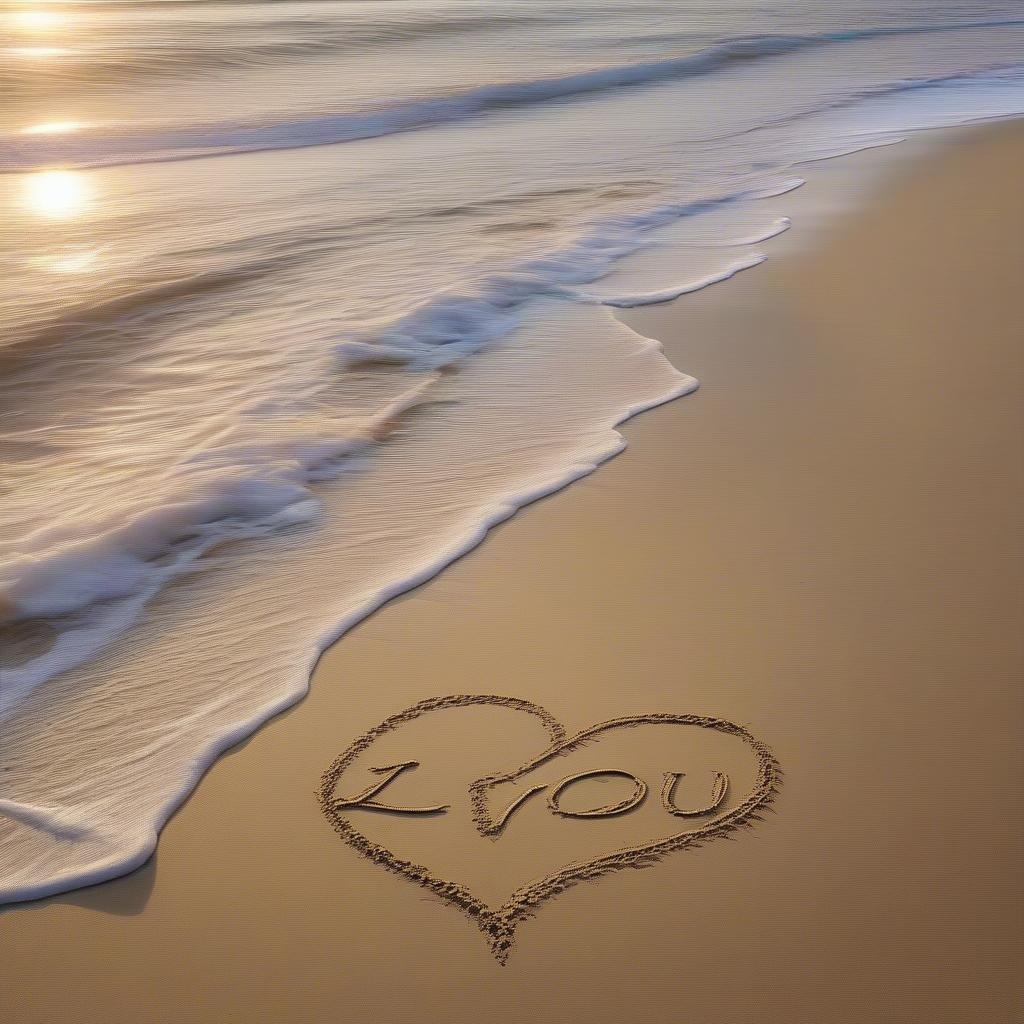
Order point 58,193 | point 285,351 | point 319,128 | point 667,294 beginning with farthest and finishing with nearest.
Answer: point 319,128, point 58,193, point 667,294, point 285,351

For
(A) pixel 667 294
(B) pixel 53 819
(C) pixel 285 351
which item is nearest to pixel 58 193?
(C) pixel 285 351

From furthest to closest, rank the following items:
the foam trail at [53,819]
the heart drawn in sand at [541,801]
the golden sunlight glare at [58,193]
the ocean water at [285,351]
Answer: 1. the golden sunlight glare at [58,193]
2. the ocean water at [285,351]
3. the foam trail at [53,819]
4. the heart drawn in sand at [541,801]

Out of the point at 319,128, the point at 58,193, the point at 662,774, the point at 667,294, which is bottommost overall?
the point at 662,774

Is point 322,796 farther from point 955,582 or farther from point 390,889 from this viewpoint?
point 955,582

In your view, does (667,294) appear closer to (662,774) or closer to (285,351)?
(285,351)

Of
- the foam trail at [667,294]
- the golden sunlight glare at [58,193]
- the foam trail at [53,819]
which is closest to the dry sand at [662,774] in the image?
the foam trail at [53,819]

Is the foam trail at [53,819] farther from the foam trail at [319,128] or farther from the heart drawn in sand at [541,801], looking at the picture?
the foam trail at [319,128]
